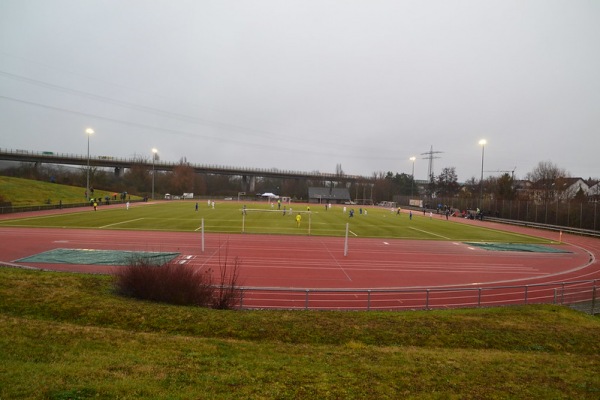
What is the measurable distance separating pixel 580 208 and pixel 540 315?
41.8 metres

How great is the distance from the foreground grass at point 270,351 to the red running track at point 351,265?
225 centimetres

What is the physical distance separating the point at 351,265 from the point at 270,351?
47.7 feet

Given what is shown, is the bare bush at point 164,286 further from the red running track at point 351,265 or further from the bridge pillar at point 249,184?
the bridge pillar at point 249,184

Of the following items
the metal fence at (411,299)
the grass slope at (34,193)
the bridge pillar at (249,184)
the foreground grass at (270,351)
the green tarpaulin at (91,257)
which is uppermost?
the bridge pillar at (249,184)

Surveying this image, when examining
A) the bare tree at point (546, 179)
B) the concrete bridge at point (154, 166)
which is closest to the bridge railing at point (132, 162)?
the concrete bridge at point (154, 166)

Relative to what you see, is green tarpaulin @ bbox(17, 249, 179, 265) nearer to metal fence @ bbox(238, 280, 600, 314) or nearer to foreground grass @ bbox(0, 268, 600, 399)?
foreground grass @ bbox(0, 268, 600, 399)

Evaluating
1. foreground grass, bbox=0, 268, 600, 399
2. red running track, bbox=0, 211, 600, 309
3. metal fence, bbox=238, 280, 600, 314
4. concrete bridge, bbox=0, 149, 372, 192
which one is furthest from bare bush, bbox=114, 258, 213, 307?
concrete bridge, bbox=0, 149, 372, 192

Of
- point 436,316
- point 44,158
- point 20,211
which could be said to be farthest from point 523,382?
point 44,158

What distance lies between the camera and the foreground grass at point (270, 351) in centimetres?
601

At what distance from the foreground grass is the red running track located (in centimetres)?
225

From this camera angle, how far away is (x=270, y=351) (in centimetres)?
819

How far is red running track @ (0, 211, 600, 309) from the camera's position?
1526 cm

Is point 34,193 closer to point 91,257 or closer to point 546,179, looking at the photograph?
point 91,257

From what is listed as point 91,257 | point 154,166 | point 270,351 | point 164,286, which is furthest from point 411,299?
point 154,166
